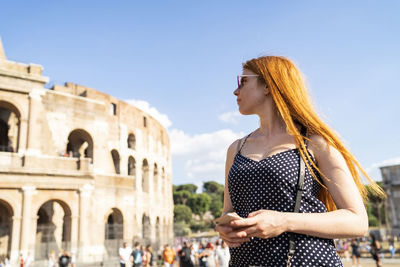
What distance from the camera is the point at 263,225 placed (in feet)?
4.53

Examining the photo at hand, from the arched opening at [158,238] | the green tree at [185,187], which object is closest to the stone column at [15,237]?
the arched opening at [158,238]

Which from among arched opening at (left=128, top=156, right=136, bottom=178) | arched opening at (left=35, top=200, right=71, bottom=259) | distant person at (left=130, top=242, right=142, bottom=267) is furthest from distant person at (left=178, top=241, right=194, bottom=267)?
arched opening at (left=128, top=156, right=136, bottom=178)

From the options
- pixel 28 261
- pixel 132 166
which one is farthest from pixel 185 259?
pixel 132 166

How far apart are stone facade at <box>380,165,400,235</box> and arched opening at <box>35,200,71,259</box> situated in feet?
105

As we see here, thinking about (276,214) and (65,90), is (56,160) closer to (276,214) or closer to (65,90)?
(65,90)

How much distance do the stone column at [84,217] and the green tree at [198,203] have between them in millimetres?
60744

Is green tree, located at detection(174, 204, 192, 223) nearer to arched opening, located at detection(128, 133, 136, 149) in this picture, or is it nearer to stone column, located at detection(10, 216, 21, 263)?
arched opening, located at detection(128, 133, 136, 149)

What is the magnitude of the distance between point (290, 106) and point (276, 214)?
610mm

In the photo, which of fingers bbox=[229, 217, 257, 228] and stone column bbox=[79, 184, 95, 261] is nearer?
fingers bbox=[229, 217, 257, 228]

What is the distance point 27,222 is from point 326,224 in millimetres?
19391

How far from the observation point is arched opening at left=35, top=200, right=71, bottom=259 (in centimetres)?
1844

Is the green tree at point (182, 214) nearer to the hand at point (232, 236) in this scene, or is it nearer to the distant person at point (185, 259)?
the distant person at point (185, 259)

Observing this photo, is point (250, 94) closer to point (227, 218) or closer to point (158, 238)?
point (227, 218)

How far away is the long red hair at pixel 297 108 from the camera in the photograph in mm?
1644
